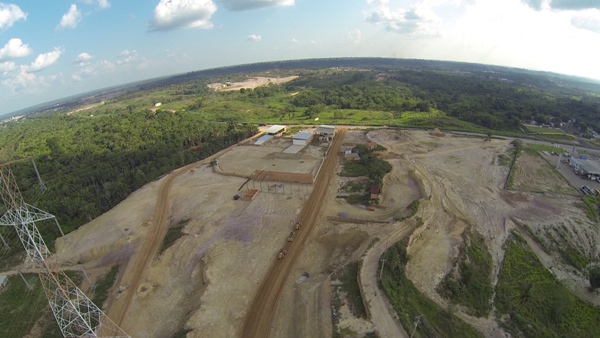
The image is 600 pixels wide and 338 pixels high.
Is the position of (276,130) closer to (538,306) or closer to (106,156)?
(106,156)

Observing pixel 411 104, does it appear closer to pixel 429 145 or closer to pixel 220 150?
pixel 429 145

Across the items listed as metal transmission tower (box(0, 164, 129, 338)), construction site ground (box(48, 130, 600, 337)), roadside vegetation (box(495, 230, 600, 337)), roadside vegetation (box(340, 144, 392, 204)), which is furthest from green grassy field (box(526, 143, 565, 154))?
metal transmission tower (box(0, 164, 129, 338))

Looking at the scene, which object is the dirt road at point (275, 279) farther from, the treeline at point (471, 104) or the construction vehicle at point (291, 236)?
the treeline at point (471, 104)

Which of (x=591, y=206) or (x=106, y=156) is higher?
(x=106, y=156)

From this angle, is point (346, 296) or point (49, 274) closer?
point (49, 274)

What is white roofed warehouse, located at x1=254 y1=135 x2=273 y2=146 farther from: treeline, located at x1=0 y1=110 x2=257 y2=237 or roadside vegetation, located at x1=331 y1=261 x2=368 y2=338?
roadside vegetation, located at x1=331 y1=261 x2=368 y2=338

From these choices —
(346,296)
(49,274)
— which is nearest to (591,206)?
(346,296)
